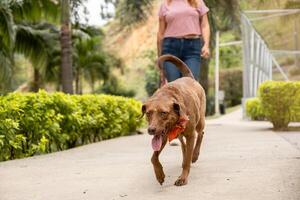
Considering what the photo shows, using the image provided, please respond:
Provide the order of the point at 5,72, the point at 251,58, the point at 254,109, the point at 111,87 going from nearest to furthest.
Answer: the point at 5,72 → the point at 254,109 → the point at 251,58 → the point at 111,87

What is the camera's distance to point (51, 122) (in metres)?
8.27

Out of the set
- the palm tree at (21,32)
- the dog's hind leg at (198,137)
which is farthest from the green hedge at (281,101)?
the palm tree at (21,32)

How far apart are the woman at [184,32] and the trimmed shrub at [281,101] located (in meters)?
4.43

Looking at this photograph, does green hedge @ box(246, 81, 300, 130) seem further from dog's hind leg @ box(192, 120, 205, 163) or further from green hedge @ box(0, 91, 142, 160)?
dog's hind leg @ box(192, 120, 205, 163)

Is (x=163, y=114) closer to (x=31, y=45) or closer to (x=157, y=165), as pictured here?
(x=157, y=165)

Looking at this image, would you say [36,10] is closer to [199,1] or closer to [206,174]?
[199,1]

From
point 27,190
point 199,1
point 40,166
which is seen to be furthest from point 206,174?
point 199,1

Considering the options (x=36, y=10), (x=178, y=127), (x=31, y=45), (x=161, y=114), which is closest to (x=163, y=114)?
(x=161, y=114)

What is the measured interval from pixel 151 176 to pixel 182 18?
275cm

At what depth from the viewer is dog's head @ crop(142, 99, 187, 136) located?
180 inches

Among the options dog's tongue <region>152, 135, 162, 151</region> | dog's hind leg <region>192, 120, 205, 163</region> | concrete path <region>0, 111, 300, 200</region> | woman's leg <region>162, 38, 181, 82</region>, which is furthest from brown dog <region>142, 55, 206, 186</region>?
woman's leg <region>162, 38, 181, 82</region>

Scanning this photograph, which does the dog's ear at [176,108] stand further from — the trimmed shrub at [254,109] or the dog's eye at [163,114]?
the trimmed shrub at [254,109]

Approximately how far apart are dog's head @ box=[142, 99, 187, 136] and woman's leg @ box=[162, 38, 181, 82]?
2828mm

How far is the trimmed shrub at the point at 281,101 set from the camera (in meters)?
11.8
